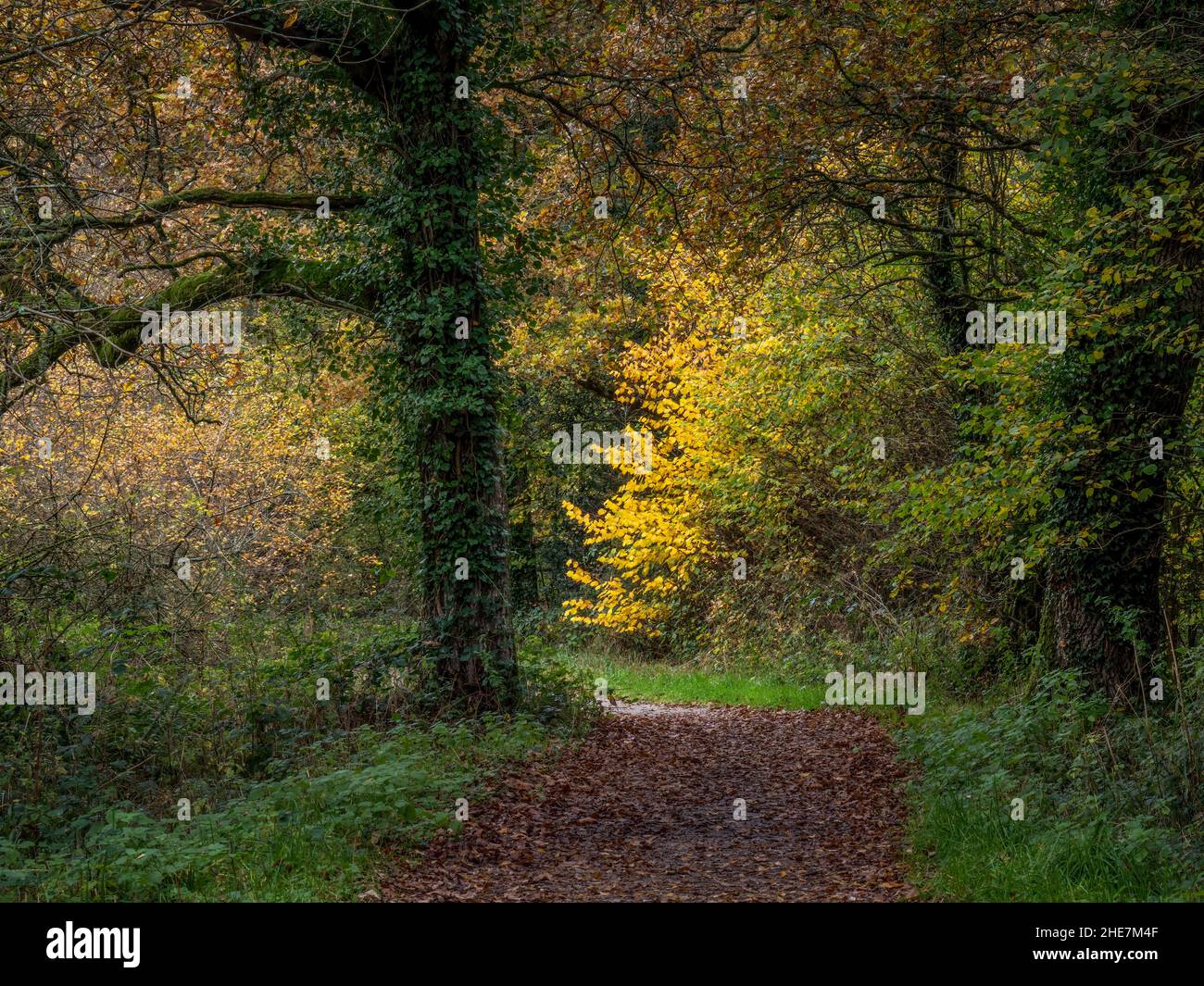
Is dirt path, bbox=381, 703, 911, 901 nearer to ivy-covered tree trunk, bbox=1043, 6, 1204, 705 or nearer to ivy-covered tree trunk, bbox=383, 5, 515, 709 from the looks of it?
ivy-covered tree trunk, bbox=383, 5, 515, 709

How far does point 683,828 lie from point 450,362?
→ 5.48 metres

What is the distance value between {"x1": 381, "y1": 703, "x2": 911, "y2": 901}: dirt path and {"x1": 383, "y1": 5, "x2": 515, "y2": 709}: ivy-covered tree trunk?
171cm

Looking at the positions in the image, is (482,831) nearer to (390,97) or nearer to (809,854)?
(809,854)

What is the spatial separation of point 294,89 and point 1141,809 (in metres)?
11.7

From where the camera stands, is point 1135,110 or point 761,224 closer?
point 1135,110

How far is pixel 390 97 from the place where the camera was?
11.7 metres

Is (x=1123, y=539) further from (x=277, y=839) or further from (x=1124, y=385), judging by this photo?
(x=277, y=839)

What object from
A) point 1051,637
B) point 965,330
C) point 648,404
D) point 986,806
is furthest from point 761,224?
point 648,404

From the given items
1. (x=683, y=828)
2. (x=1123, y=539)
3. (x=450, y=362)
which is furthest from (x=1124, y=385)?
(x=450, y=362)

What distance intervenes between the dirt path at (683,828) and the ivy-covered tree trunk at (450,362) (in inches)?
67.3

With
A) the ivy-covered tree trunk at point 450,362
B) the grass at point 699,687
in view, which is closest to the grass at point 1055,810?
the ivy-covered tree trunk at point 450,362

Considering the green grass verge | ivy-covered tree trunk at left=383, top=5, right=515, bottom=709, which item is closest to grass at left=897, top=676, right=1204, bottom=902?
the green grass verge

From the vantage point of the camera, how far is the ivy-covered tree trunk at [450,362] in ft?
37.2

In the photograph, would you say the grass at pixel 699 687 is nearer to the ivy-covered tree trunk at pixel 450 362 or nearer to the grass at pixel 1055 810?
the ivy-covered tree trunk at pixel 450 362
